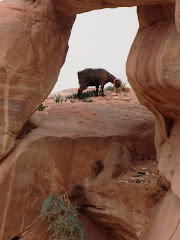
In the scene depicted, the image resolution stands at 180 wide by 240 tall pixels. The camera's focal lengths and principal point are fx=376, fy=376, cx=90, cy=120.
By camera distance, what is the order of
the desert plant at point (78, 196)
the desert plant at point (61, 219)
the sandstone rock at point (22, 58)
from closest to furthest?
the sandstone rock at point (22, 58) < the desert plant at point (61, 219) < the desert plant at point (78, 196)

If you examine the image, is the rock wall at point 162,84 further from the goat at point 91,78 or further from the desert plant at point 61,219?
the goat at point 91,78

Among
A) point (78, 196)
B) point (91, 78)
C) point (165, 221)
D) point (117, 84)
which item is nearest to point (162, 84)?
point (165, 221)

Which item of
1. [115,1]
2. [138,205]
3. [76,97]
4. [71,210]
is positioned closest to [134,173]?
[138,205]

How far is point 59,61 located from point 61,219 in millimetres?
2531

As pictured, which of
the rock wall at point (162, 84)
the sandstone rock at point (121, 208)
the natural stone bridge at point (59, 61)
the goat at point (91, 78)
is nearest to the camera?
the rock wall at point (162, 84)

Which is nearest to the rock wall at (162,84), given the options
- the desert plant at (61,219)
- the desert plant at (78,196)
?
the desert plant at (61,219)

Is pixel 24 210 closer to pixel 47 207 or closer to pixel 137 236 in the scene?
pixel 47 207

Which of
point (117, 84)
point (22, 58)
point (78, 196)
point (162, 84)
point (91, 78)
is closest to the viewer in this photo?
point (162, 84)

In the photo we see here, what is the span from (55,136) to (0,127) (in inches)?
34.7

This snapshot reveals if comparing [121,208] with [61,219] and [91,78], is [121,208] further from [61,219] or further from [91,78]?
[91,78]

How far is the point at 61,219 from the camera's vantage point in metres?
5.65

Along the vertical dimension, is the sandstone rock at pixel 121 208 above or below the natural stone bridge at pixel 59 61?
below

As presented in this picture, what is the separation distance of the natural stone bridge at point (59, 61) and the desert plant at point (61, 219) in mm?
1064

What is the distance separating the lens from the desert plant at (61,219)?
562cm
